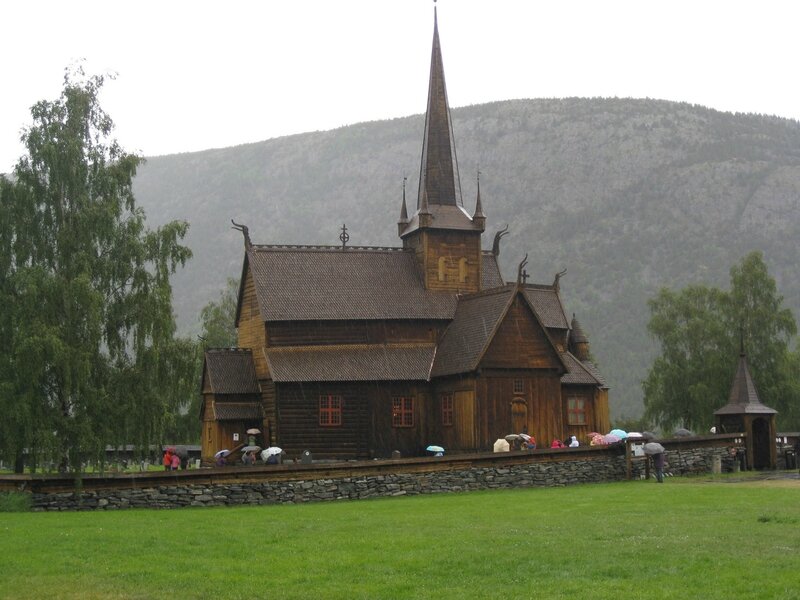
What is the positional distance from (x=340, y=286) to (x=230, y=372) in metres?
6.02

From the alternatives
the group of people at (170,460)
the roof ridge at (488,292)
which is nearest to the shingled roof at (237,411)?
the group of people at (170,460)

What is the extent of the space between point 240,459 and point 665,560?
99.7 feet

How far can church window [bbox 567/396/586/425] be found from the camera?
51.6 m

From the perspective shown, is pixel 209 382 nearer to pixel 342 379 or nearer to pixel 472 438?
pixel 342 379

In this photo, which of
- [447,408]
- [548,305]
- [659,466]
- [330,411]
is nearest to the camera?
[659,466]

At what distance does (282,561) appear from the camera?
17.2m

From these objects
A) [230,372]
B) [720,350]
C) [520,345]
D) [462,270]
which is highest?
[462,270]

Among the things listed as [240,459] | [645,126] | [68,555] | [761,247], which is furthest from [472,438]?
[645,126]

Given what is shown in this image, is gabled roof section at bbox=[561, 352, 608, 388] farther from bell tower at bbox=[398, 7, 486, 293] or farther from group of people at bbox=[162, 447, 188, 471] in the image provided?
group of people at bbox=[162, 447, 188, 471]

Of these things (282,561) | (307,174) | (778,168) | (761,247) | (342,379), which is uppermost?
(307,174)

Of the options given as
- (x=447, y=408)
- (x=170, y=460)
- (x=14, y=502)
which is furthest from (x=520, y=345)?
(x=14, y=502)

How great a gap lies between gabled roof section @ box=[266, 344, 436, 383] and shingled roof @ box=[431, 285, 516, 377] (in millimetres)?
879

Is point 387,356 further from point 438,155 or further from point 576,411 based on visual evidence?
point 438,155

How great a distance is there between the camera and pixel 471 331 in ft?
150
